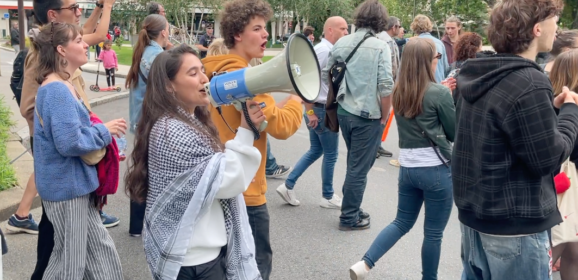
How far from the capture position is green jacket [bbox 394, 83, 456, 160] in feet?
11.4

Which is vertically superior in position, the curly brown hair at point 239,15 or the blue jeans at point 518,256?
the curly brown hair at point 239,15

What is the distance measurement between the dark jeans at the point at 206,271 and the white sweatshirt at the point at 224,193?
0.02 meters

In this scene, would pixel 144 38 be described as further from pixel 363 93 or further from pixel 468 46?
pixel 468 46

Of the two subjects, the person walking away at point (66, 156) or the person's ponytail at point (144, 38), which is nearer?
the person walking away at point (66, 156)

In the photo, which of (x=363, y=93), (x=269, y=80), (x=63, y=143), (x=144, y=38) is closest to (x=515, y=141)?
(x=269, y=80)

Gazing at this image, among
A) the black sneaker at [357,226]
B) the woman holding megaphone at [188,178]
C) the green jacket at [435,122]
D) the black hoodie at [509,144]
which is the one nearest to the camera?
the black hoodie at [509,144]

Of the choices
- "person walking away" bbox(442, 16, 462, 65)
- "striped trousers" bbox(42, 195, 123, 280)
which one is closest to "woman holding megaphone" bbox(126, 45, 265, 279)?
"striped trousers" bbox(42, 195, 123, 280)

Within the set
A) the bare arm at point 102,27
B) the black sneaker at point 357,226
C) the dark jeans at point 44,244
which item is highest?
the bare arm at point 102,27

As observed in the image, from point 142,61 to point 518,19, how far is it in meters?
3.26

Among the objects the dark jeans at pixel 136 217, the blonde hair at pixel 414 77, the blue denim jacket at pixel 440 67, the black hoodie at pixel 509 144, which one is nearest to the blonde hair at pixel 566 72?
the blonde hair at pixel 414 77

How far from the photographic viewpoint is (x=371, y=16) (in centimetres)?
465

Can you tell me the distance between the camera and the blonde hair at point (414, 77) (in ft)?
11.5

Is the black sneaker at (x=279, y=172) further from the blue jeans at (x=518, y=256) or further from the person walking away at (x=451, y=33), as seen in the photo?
the blue jeans at (x=518, y=256)

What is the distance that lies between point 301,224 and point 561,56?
2.62 m
